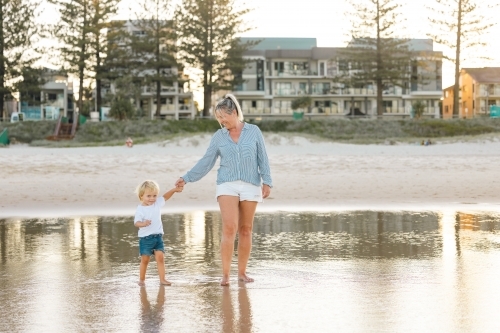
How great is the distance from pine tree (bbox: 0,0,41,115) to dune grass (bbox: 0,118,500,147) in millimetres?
6123

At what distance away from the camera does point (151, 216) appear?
638 centimetres

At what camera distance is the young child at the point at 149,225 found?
6352mm

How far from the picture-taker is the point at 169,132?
49.0 metres

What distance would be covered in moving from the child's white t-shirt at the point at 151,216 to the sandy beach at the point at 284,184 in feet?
20.5

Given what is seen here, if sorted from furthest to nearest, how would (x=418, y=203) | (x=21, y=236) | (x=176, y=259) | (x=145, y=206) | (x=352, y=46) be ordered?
(x=352, y=46) < (x=418, y=203) < (x=21, y=236) < (x=176, y=259) < (x=145, y=206)

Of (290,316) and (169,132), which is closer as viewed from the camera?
(290,316)

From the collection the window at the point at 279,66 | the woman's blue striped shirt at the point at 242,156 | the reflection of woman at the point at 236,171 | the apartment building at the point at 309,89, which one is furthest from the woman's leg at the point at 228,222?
the window at the point at 279,66

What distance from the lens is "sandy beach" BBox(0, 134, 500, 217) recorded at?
13898 millimetres

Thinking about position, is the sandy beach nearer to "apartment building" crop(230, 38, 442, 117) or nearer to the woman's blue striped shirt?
the woman's blue striped shirt

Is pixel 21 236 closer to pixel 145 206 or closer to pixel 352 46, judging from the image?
pixel 145 206

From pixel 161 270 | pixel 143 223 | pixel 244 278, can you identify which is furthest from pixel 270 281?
pixel 143 223

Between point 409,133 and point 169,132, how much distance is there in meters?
14.4

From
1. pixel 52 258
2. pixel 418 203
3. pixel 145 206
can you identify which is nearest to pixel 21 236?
pixel 52 258

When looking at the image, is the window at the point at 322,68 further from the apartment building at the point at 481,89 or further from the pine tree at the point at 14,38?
the pine tree at the point at 14,38
